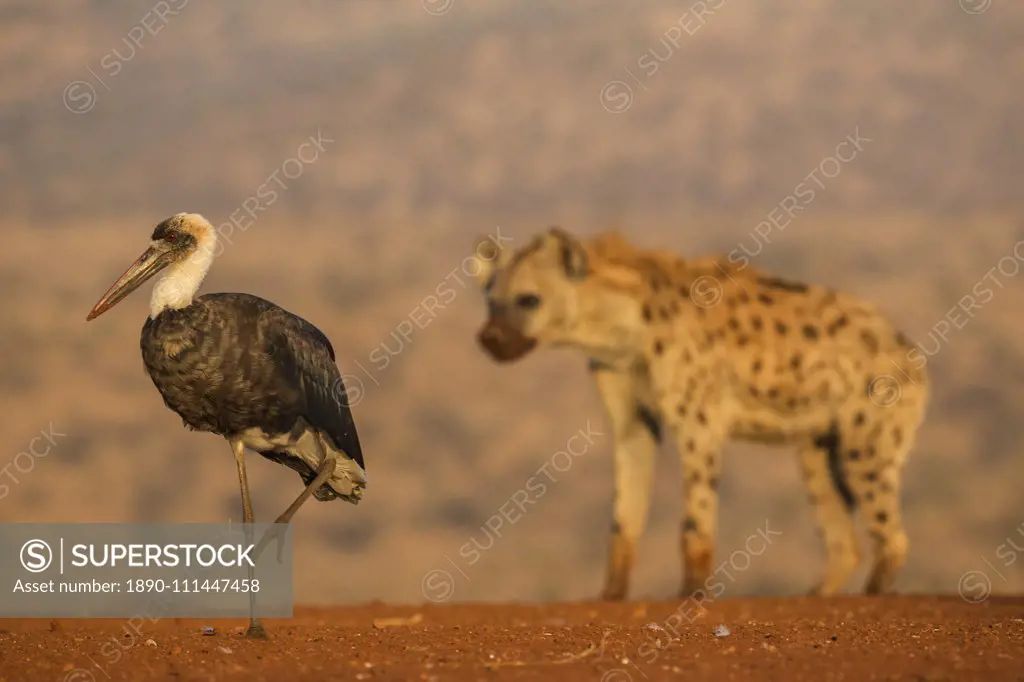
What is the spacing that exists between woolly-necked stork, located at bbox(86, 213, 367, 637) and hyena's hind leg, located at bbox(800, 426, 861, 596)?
415cm

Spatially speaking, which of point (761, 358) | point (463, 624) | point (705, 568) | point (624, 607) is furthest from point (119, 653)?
point (761, 358)

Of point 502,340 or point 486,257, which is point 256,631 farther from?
point 486,257

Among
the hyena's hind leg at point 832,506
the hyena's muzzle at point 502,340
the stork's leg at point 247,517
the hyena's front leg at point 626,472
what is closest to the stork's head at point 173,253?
the stork's leg at point 247,517

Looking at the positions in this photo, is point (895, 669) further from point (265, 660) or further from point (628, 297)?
point (628, 297)

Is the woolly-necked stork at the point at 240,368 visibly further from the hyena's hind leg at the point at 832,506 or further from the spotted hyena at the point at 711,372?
the hyena's hind leg at the point at 832,506

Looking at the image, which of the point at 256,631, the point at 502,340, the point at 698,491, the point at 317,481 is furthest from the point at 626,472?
the point at 256,631

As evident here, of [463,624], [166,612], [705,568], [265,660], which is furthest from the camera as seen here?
[705,568]

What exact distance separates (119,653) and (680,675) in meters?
2.56

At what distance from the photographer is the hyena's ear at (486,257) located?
10.7m

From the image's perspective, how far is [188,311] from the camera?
7.69 meters

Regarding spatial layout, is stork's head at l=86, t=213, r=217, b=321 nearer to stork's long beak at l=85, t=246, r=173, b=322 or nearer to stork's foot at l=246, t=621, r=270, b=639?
stork's long beak at l=85, t=246, r=173, b=322

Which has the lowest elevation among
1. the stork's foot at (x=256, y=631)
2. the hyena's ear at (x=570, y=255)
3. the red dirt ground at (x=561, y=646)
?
the red dirt ground at (x=561, y=646)

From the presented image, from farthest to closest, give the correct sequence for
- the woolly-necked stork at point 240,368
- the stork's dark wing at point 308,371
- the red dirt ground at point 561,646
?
1. the stork's dark wing at point 308,371
2. the woolly-necked stork at point 240,368
3. the red dirt ground at point 561,646

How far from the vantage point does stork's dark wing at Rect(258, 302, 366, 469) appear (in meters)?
7.77
